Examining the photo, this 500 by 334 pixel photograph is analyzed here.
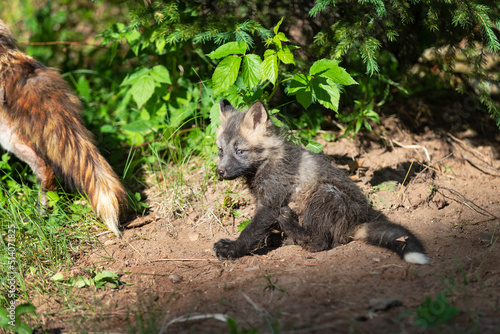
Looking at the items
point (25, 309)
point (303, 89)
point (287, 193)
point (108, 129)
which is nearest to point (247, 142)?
point (287, 193)

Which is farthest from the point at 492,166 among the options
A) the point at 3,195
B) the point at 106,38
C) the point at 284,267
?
the point at 3,195

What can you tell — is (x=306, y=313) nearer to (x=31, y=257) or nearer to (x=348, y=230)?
(x=348, y=230)

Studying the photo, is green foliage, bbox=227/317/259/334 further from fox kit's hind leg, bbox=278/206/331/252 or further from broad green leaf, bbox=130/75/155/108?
broad green leaf, bbox=130/75/155/108

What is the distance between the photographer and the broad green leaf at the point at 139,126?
4.98 metres

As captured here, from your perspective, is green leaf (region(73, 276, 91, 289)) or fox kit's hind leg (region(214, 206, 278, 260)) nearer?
green leaf (region(73, 276, 91, 289))

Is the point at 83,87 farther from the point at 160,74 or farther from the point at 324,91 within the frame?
the point at 324,91

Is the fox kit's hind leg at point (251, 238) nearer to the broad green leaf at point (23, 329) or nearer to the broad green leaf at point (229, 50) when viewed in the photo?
the broad green leaf at point (229, 50)

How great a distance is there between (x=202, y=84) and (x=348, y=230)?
→ 2.41 meters

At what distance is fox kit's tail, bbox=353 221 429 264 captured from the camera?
124 inches

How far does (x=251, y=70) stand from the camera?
11.8ft

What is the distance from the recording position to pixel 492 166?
195 inches

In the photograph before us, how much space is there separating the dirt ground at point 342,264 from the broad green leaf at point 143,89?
3.29ft

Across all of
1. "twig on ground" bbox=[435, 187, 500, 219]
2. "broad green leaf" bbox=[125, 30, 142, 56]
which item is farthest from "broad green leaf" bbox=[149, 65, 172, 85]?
"twig on ground" bbox=[435, 187, 500, 219]

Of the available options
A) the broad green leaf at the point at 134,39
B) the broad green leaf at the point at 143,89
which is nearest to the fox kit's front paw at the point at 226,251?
the broad green leaf at the point at 143,89
